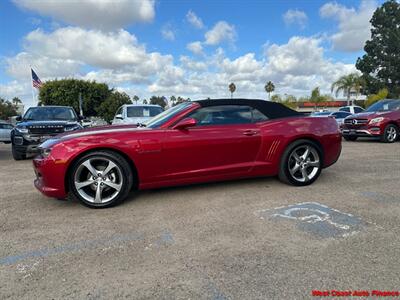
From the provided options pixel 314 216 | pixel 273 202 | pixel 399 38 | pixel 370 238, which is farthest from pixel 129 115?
pixel 399 38

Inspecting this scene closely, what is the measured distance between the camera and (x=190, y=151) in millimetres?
4457

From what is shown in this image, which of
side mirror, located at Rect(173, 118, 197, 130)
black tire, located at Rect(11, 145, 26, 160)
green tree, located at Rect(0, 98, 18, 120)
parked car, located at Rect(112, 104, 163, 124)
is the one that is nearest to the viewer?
side mirror, located at Rect(173, 118, 197, 130)

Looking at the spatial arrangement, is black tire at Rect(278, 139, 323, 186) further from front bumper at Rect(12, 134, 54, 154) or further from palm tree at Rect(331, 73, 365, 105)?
palm tree at Rect(331, 73, 365, 105)

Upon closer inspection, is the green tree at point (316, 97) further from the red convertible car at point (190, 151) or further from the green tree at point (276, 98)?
the red convertible car at point (190, 151)

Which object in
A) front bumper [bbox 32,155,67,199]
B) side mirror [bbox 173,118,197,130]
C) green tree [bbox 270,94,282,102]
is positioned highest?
green tree [bbox 270,94,282,102]

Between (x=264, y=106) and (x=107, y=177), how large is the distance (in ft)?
8.69

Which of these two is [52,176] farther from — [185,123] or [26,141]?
[26,141]

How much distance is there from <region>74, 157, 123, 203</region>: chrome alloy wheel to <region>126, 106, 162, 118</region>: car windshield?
21.8ft

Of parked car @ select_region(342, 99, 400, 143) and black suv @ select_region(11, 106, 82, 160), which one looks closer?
black suv @ select_region(11, 106, 82, 160)

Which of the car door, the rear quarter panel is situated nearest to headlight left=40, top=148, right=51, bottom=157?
the car door

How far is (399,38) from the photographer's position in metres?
40.7

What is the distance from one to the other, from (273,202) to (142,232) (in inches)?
72.9

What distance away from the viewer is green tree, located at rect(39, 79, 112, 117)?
45.8 m

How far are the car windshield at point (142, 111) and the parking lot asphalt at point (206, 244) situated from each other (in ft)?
19.8
